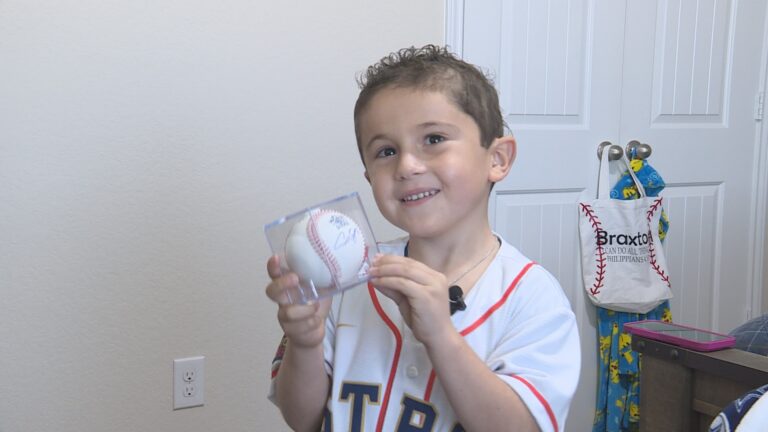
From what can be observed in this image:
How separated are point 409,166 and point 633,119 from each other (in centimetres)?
176

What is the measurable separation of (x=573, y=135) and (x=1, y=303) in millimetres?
1765

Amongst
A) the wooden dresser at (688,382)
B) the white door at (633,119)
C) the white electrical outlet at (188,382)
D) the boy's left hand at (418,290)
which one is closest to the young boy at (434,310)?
the boy's left hand at (418,290)

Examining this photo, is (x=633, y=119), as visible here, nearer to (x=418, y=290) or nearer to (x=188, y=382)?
(x=188, y=382)

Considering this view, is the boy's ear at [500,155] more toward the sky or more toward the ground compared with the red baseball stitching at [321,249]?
more toward the sky

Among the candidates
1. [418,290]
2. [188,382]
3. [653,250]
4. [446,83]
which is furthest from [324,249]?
[653,250]

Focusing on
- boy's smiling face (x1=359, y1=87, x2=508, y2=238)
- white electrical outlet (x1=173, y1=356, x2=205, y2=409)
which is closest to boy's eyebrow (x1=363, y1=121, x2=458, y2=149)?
boy's smiling face (x1=359, y1=87, x2=508, y2=238)

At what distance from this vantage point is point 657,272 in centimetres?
238

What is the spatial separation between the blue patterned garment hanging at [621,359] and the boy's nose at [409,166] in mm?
1631

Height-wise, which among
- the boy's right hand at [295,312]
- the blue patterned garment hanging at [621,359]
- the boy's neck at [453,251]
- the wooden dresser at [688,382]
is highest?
the boy's neck at [453,251]

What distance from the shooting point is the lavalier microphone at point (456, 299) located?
3.23 feet

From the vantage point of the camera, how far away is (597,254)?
2.38 meters

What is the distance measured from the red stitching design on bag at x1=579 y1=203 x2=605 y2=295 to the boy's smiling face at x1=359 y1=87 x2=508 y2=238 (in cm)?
147

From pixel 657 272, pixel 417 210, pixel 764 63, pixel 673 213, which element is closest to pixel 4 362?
pixel 417 210

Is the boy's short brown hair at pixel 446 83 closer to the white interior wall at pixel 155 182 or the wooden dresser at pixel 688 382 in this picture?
the wooden dresser at pixel 688 382
